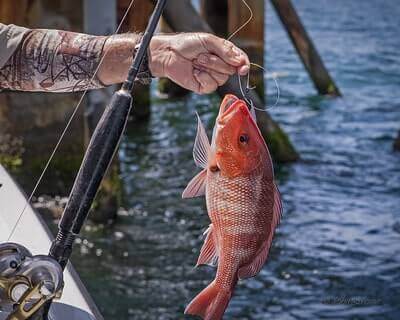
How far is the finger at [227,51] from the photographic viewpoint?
3195 mm

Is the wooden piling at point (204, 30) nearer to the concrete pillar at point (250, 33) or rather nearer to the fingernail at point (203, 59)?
the concrete pillar at point (250, 33)

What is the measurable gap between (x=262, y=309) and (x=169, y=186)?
3295 millimetres

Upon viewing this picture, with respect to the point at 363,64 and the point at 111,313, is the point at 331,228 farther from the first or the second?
the point at 363,64

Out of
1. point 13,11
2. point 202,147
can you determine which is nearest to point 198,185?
point 202,147

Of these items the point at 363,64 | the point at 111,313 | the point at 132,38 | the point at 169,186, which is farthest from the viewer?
the point at 363,64

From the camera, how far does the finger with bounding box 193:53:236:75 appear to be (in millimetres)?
3260

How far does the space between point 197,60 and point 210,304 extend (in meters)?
0.78

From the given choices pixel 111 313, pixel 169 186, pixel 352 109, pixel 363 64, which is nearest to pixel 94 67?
pixel 111 313

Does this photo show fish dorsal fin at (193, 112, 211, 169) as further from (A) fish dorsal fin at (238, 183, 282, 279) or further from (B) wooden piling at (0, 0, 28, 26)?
(B) wooden piling at (0, 0, 28, 26)

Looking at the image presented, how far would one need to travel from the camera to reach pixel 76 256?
8.79m

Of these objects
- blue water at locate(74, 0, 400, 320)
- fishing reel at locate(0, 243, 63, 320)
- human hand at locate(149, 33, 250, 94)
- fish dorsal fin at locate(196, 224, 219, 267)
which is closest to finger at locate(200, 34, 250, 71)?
human hand at locate(149, 33, 250, 94)

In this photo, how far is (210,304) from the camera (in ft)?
9.88

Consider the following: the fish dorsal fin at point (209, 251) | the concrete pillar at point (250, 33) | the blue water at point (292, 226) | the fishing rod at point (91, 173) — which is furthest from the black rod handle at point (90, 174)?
the concrete pillar at point (250, 33)

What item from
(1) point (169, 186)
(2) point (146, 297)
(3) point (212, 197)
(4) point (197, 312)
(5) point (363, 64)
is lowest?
(5) point (363, 64)
